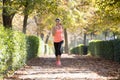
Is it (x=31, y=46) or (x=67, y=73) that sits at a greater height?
(x=31, y=46)

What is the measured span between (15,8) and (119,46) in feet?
18.8

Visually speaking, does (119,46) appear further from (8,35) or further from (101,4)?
(8,35)

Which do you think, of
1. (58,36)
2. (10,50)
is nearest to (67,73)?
(10,50)

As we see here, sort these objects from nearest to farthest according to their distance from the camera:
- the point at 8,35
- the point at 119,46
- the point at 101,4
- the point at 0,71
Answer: the point at 0,71, the point at 8,35, the point at 101,4, the point at 119,46

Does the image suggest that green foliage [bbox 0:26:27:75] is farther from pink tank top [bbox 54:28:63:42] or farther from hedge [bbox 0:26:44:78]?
pink tank top [bbox 54:28:63:42]

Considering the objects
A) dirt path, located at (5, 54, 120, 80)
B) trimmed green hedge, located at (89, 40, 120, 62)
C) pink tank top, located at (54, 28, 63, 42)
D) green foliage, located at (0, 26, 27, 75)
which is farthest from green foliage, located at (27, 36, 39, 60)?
trimmed green hedge, located at (89, 40, 120, 62)

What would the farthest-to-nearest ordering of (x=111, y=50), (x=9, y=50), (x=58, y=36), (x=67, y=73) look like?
(x=111, y=50)
(x=58, y=36)
(x=67, y=73)
(x=9, y=50)

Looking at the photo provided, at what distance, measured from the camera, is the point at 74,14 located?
113 ft

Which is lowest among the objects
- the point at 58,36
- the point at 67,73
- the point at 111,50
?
the point at 67,73

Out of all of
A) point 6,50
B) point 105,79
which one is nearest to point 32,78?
point 6,50

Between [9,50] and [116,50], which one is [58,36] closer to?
[116,50]

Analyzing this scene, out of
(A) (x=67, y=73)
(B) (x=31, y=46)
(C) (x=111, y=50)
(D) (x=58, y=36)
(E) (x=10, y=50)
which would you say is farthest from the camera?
(B) (x=31, y=46)

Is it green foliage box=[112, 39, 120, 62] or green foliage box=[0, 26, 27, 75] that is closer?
green foliage box=[0, 26, 27, 75]

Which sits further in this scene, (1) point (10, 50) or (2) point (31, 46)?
(2) point (31, 46)
